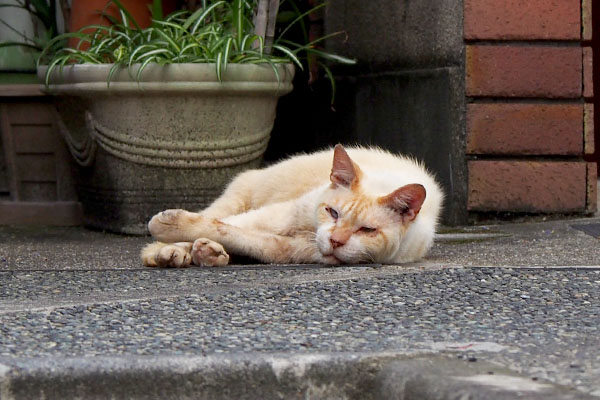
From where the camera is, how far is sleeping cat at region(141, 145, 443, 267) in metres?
3.14

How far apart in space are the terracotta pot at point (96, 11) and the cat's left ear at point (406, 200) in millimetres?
2091

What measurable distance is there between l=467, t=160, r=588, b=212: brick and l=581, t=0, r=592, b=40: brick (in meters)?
0.52

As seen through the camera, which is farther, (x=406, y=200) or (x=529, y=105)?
(x=529, y=105)

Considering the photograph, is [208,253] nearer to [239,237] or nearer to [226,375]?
[239,237]

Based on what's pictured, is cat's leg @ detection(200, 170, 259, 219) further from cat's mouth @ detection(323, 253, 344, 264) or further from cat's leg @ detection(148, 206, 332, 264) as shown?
cat's mouth @ detection(323, 253, 344, 264)

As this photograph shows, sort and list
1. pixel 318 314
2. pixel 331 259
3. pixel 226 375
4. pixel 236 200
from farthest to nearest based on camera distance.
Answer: pixel 236 200 < pixel 331 259 < pixel 318 314 < pixel 226 375

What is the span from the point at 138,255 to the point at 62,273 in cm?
67

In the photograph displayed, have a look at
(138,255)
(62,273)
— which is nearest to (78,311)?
(62,273)

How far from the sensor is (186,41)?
4.36 meters

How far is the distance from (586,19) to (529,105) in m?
0.41

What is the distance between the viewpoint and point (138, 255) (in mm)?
3822

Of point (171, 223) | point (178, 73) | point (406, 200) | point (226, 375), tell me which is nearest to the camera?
point (226, 375)

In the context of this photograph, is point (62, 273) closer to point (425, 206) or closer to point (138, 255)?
point (138, 255)

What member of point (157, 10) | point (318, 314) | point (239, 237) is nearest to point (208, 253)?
point (239, 237)
